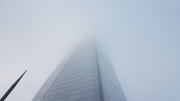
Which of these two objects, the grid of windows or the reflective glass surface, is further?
the reflective glass surface

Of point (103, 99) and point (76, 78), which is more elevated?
point (76, 78)

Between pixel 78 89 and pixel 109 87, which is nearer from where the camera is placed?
pixel 78 89

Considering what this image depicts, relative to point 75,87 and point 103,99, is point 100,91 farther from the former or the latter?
point 75,87

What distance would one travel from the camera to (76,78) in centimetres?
7219

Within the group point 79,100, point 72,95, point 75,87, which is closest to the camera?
point 79,100

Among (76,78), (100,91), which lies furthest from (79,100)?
(76,78)

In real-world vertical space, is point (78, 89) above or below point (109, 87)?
below

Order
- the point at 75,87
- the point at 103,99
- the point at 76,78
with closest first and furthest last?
the point at 103,99 < the point at 75,87 < the point at 76,78

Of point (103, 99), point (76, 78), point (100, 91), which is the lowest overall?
point (103, 99)

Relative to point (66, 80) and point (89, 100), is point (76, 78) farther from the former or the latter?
point (89, 100)

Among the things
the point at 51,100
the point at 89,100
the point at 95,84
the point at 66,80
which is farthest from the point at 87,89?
the point at 66,80

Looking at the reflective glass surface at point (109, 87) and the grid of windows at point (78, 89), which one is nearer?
the grid of windows at point (78, 89)

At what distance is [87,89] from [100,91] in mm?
6398

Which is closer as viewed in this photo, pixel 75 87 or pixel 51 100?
pixel 51 100
